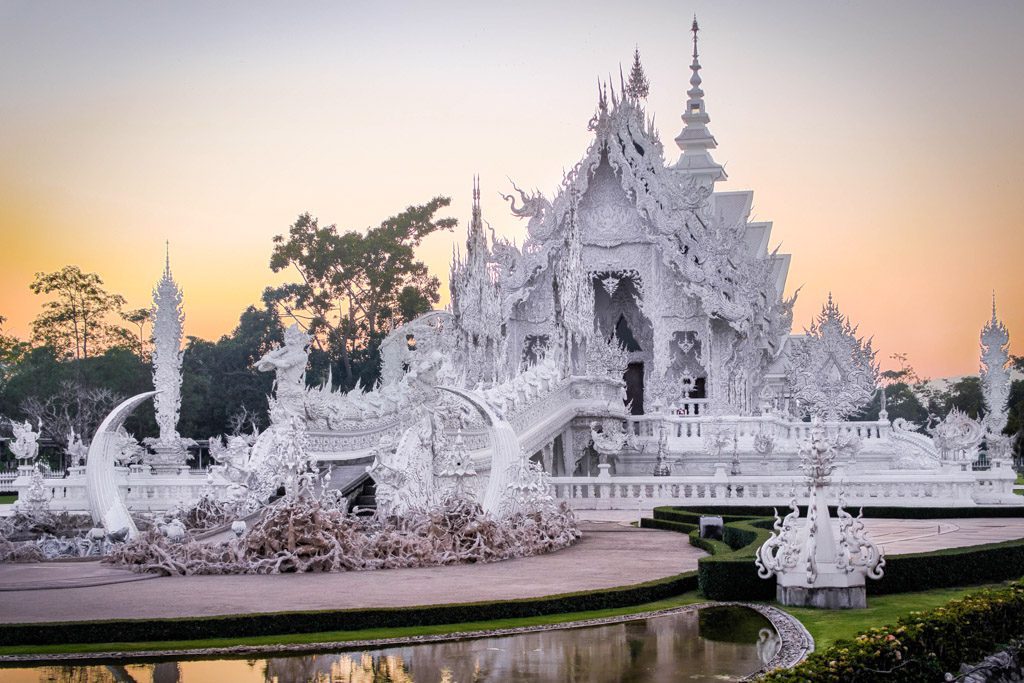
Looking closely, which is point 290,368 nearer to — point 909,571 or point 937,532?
point 937,532

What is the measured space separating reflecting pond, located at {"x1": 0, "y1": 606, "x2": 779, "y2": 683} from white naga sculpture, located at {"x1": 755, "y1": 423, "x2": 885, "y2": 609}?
91 cm

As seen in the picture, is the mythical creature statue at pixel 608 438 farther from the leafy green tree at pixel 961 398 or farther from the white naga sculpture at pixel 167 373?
the leafy green tree at pixel 961 398

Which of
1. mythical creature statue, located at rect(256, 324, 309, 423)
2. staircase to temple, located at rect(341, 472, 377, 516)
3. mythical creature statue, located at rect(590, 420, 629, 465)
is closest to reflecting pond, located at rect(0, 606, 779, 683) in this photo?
staircase to temple, located at rect(341, 472, 377, 516)

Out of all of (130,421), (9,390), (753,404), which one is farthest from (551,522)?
(9,390)

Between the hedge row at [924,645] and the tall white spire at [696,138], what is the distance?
1290 inches

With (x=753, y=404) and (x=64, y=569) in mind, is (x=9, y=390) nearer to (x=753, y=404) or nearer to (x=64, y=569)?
(x=753, y=404)

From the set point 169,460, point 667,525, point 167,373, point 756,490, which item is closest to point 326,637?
point 667,525

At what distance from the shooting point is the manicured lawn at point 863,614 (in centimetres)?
937

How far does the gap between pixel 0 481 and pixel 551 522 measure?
18550 millimetres

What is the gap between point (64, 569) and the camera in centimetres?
1402

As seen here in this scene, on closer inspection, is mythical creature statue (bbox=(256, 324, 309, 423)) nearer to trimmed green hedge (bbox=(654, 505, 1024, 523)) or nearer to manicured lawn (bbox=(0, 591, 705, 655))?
trimmed green hedge (bbox=(654, 505, 1024, 523))

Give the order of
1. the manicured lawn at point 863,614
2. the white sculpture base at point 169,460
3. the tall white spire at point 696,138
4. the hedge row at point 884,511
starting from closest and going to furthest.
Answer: the manicured lawn at point 863,614, the hedge row at point 884,511, the white sculpture base at point 169,460, the tall white spire at point 696,138

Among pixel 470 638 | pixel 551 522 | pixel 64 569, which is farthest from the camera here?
pixel 551 522

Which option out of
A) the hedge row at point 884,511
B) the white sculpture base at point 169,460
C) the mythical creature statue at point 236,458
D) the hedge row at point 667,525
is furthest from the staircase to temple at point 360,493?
the white sculpture base at point 169,460
